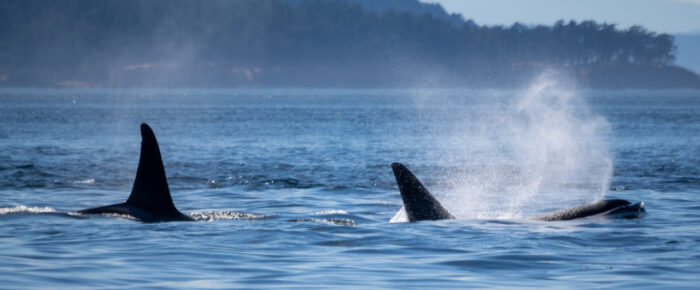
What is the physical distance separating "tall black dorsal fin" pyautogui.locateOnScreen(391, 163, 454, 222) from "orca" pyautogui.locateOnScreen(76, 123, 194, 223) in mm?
3314

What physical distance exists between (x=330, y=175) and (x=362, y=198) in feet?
22.7

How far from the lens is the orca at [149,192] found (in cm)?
1434

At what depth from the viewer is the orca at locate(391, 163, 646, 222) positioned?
14.1 metres

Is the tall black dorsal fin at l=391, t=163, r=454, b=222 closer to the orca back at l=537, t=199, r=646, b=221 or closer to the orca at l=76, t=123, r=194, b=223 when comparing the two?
the orca back at l=537, t=199, r=646, b=221

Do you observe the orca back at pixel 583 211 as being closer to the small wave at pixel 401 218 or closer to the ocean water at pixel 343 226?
the ocean water at pixel 343 226

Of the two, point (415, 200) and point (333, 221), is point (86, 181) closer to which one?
point (333, 221)

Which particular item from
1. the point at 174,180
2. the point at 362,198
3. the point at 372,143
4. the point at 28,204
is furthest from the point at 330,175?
the point at 372,143

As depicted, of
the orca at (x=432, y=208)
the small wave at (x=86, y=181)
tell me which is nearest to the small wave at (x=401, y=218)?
the orca at (x=432, y=208)

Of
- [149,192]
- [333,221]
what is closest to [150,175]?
[149,192]

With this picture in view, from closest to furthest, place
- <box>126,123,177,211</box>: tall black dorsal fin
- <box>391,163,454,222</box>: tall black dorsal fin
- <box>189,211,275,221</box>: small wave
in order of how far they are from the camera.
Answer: <box>391,163,454,222</box>: tall black dorsal fin, <box>126,123,177,211</box>: tall black dorsal fin, <box>189,211,275,221</box>: small wave

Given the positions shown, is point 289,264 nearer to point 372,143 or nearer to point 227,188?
point 227,188

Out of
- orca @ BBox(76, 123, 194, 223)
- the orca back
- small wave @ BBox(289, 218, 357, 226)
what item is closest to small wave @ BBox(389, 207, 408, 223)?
small wave @ BBox(289, 218, 357, 226)

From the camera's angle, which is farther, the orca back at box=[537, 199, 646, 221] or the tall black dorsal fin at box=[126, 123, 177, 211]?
the orca back at box=[537, 199, 646, 221]

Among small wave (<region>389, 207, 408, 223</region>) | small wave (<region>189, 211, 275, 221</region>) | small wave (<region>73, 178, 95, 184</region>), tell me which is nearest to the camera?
small wave (<region>389, 207, 408, 223</region>)
